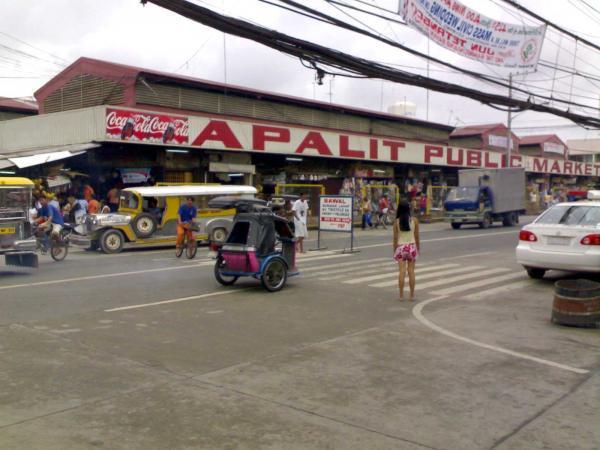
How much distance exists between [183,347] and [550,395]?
3978 mm

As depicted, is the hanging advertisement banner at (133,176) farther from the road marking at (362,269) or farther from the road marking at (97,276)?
the road marking at (362,269)

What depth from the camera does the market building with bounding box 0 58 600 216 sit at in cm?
2333

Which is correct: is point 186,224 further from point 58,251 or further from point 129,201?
point 129,201

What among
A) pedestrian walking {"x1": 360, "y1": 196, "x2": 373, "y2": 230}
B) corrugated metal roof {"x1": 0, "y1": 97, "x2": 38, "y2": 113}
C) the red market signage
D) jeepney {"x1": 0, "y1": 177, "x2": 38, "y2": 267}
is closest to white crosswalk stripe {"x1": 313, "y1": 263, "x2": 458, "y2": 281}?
jeepney {"x1": 0, "y1": 177, "x2": 38, "y2": 267}

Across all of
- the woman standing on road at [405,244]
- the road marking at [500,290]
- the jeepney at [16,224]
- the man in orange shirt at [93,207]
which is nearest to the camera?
the woman standing on road at [405,244]

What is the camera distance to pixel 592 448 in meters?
4.54

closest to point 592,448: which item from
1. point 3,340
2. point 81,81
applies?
point 3,340

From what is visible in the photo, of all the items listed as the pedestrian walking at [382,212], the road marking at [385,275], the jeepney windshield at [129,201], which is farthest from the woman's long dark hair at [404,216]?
the pedestrian walking at [382,212]

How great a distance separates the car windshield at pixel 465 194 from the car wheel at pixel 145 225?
55.0 feet

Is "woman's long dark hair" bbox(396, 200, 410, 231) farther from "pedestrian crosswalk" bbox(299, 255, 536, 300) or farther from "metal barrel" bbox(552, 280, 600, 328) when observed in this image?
"metal barrel" bbox(552, 280, 600, 328)

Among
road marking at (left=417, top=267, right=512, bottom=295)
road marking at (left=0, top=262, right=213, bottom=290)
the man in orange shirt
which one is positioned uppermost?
the man in orange shirt

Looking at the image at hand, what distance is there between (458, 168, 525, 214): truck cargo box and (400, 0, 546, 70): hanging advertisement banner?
14.1m

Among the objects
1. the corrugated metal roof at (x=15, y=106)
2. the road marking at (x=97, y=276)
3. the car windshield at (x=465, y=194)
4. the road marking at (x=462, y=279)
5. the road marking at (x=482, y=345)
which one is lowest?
the road marking at (x=482, y=345)

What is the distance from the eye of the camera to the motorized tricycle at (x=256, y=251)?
11.3 meters
